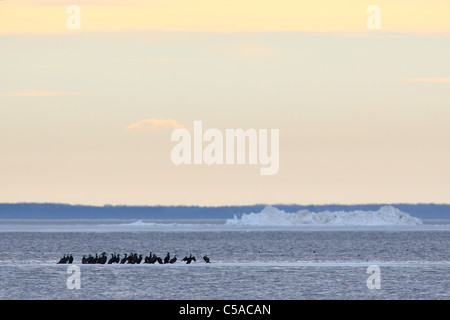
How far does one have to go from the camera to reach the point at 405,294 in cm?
5034

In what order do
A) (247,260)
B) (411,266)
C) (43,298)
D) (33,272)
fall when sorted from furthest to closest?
1. (247,260)
2. (411,266)
3. (33,272)
4. (43,298)

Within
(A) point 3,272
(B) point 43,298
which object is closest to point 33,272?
(A) point 3,272

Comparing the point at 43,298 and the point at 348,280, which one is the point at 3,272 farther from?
the point at 348,280

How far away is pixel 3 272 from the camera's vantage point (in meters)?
62.8
